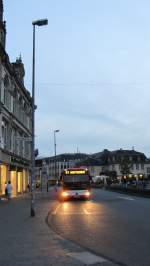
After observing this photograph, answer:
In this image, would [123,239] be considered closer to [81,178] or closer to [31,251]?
[31,251]

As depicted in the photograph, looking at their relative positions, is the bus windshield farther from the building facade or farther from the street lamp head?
the street lamp head

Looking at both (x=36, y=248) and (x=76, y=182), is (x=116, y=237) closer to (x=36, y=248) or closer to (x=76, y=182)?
(x=36, y=248)

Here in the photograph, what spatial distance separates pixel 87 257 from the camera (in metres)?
11.8

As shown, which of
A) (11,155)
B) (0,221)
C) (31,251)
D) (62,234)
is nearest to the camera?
(31,251)

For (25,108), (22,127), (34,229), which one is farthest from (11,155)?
(34,229)

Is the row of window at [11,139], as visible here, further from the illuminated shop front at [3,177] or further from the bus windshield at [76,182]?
the bus windshield at [76,182]

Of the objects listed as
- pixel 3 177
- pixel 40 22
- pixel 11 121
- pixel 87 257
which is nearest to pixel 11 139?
pixel 11 121

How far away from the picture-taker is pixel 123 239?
1539 centimetres

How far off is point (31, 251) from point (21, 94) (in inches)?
1872

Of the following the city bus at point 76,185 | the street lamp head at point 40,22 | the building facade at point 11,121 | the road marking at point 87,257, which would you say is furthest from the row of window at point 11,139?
the road marking at point 87,257

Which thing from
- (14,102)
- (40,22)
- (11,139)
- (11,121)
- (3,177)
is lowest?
(3,177)

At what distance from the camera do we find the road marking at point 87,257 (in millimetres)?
11203

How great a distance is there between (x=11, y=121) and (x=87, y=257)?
3885 cm

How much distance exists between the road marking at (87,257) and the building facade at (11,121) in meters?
24.8
